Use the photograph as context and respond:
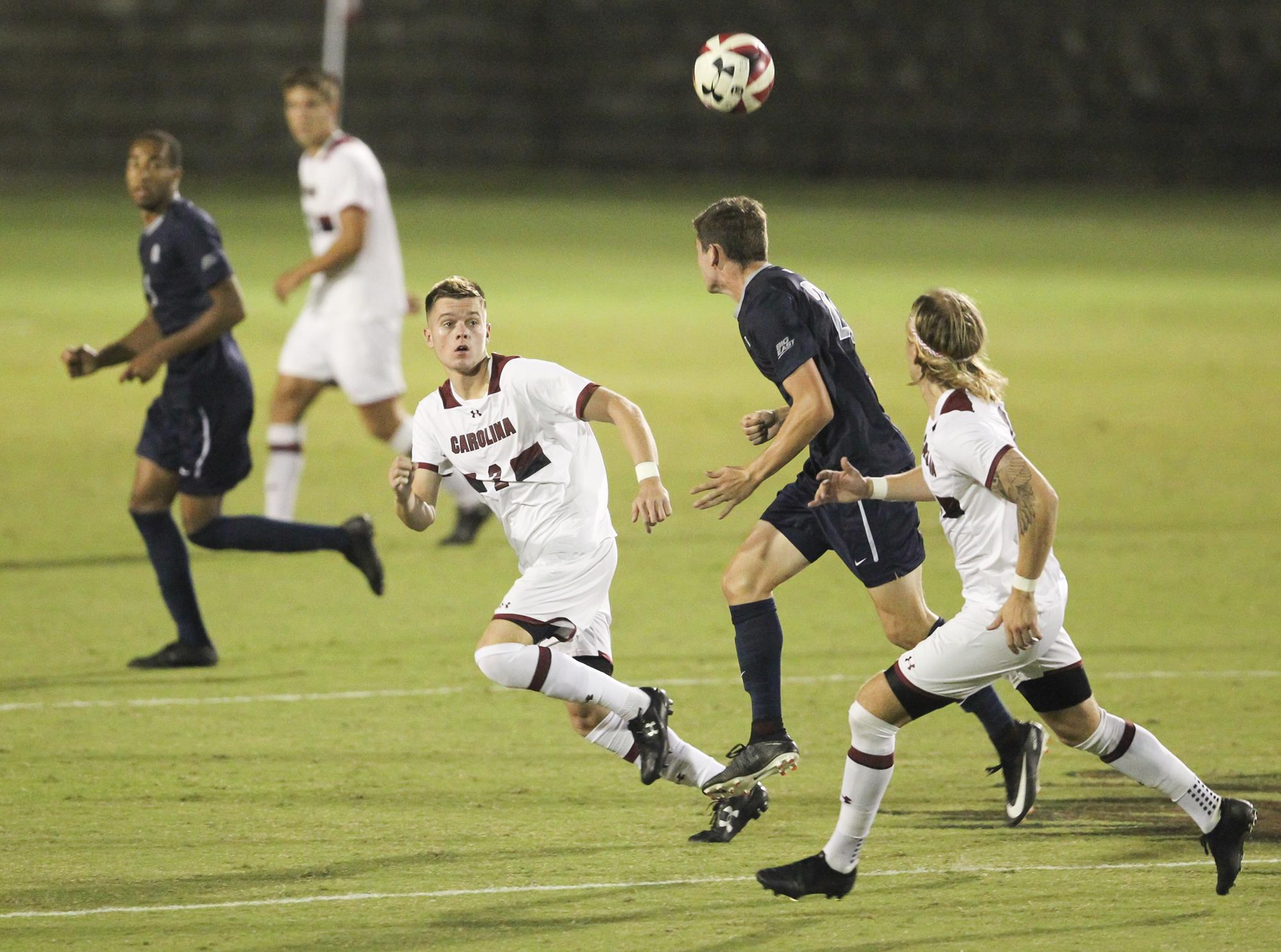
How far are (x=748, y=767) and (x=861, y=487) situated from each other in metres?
1.07

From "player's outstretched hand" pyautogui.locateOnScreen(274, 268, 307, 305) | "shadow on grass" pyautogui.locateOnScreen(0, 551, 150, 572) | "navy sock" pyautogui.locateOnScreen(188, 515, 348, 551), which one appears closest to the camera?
"navy sock" pyautogui.locateOnScreen(188, 515, 348, 551)

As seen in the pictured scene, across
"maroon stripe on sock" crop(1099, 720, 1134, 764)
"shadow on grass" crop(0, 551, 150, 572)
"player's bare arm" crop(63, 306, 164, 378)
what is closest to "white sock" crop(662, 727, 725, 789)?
"maroon stripe on sock" crop(1099, 720, 1134, 764)

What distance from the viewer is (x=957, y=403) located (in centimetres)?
527

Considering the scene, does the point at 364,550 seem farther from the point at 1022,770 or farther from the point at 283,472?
the point at 1022,770

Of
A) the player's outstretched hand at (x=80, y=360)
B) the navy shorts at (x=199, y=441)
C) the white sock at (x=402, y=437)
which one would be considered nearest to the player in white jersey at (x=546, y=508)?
the navy shorts at (x=199, y=441)

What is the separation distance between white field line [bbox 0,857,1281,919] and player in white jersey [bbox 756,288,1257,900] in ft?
0.96

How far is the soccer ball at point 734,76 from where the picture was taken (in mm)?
7750

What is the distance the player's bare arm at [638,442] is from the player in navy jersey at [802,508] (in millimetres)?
330

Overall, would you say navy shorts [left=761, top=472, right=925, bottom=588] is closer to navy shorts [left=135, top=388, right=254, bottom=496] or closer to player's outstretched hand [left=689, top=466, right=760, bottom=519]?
player's outstretched hand [left=689, top=466, right=760, bottom=519]

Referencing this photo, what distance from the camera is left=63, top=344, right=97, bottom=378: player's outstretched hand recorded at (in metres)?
8.23

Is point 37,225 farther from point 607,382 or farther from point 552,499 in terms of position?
point 552,499

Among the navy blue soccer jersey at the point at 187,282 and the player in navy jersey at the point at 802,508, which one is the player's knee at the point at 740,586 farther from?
the navy blue soccer jersey at the point at 187,282

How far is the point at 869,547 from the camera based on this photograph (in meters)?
6.24

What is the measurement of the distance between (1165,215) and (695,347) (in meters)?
16.4
